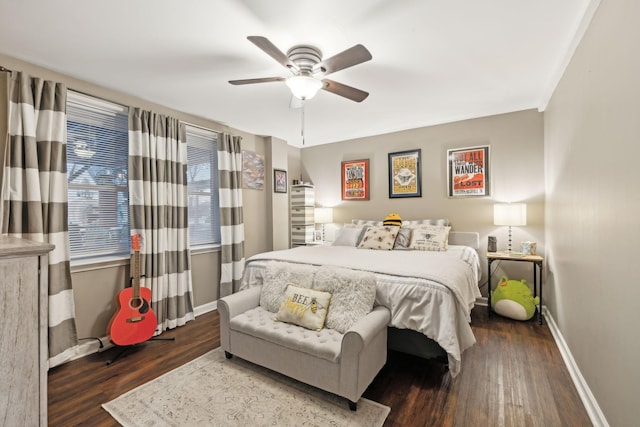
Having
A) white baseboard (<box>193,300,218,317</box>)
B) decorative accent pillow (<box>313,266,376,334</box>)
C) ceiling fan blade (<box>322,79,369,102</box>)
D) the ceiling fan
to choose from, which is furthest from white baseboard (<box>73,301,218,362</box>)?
ceiling fan blade (<box>322,79,369,102</box>)

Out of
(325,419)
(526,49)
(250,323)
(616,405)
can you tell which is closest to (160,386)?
(250,323)

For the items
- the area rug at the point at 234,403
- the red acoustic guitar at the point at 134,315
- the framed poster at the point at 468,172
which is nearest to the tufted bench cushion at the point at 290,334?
the area rug at the point at 234,403

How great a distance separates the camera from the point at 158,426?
1.67 m

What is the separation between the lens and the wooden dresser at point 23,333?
984mm

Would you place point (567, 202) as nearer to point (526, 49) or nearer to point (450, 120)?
point (526, 49)

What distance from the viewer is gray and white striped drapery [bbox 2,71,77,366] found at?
2135mm

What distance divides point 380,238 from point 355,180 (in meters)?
1.44

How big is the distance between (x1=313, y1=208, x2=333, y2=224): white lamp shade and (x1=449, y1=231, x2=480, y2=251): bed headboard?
6.18 ft

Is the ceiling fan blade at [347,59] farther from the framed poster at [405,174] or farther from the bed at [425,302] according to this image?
the framed poster at [405,174]

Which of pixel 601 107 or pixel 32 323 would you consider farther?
pixel 601 107

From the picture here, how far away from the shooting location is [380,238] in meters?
3.61

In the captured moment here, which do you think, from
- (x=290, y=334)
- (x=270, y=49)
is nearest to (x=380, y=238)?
(x=290, y=334)

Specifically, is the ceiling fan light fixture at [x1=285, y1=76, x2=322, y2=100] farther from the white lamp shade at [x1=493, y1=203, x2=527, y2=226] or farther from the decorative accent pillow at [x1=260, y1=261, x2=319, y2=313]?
the white lamp shade at [x1=493, y1=203, x2=527, y2=226]

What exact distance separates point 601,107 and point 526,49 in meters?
0.85
